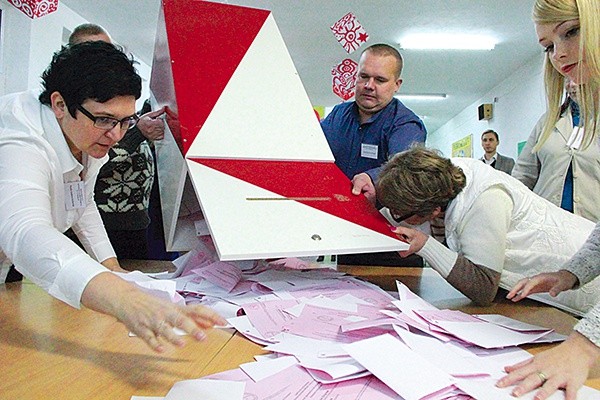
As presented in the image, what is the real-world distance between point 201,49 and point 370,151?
827mm

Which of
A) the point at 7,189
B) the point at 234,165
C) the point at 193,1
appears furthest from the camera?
the point at 193,1

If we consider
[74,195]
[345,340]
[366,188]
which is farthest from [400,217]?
[74,195]

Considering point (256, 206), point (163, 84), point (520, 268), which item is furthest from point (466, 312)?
point (163, 84)

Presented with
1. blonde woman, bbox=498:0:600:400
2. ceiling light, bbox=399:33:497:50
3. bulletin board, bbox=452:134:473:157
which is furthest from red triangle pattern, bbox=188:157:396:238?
bulletin board, bbox=452:134:473:157

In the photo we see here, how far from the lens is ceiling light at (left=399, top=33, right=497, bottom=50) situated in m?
4.67

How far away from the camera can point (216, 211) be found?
35.4 inches

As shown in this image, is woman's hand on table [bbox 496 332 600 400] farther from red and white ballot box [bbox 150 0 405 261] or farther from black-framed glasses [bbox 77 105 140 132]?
black-framed glasses [bbox 77 105 140 132]

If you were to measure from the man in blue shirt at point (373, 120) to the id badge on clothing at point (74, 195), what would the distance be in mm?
990

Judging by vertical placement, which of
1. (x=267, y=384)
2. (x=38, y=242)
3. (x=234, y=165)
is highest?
(x=234, y=165)

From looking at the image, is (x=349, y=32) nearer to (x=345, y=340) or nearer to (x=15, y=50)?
(x=345, y=340)

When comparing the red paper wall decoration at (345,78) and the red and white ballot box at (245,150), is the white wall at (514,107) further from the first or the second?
the red and white ballot box at (245,150)

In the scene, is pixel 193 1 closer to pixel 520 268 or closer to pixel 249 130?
pixel 249 130

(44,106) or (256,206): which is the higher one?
(44,106)

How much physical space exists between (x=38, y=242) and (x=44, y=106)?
1.28 feet
